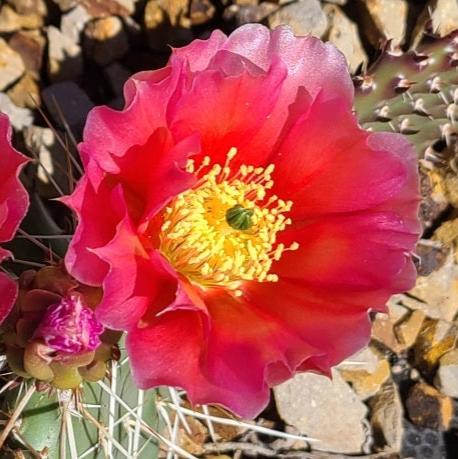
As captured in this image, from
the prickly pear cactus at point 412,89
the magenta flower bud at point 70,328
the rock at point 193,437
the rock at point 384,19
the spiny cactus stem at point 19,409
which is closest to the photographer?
the magenta flower bud at point 70,328

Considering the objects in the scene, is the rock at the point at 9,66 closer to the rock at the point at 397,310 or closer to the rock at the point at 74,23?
the rock at the point at 74,23

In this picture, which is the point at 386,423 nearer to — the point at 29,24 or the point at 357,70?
the point at 357,70

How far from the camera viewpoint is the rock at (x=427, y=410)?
1.77m

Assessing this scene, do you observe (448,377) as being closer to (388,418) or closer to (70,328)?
(388,418)

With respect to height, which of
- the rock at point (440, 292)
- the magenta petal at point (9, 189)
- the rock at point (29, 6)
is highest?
the magenta petal at point (9, 189)

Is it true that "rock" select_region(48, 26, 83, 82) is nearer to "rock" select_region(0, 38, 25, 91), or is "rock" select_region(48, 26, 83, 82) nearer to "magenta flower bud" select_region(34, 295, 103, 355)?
"rock" select_region(0, 38, 25, 91)

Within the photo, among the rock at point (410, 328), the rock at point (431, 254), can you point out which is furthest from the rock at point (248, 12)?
the rock at point (410, 328)

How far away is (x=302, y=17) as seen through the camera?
1765 mm

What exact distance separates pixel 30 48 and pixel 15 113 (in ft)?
0.45

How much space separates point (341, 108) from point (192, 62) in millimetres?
171

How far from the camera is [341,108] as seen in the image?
1103mm

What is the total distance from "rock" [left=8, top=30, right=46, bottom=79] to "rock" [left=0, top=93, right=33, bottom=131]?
9cm

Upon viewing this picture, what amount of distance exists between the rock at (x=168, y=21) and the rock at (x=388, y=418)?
2.41ft

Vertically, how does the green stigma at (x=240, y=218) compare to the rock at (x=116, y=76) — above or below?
above
